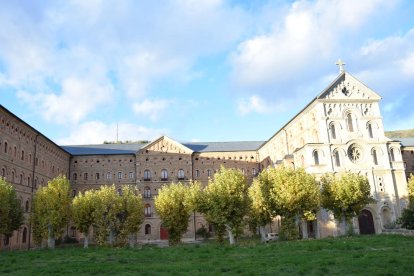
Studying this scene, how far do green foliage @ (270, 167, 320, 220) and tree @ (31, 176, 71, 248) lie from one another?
2305 centimetres

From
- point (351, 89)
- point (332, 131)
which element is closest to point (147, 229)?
point (332, 131)

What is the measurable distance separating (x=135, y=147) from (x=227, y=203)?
122ft

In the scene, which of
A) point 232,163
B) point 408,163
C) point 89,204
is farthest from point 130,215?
point 408,163

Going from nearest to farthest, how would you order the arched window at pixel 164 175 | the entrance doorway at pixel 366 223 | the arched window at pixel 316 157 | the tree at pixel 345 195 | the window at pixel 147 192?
the tree at pixel 345 195 < the entrance doorway at pixel 366 223 < the arched window at pixel 316 157 < the window at pixel 147 192 < the arched window at pixel 164 175

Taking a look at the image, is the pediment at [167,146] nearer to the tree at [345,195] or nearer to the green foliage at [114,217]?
the green foliage at [114,217]

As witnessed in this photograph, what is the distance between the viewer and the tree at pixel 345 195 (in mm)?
37750

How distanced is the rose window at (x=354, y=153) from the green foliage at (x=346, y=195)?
8345 mm

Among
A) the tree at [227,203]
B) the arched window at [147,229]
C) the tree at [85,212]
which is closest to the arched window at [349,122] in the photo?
the tree at [227,203]

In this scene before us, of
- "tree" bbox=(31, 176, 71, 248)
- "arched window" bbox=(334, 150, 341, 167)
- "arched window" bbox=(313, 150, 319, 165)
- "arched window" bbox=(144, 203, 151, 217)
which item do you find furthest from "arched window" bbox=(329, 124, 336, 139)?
"arched window" bbox=(144, 203, 151, 217)

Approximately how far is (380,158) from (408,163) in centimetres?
1584

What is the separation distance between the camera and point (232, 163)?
68.7 metres

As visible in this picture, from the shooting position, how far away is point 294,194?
36.4 metres

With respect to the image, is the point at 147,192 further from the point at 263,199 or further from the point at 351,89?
the point at 351,89

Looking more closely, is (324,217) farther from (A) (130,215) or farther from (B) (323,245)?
(A) (130,215)
